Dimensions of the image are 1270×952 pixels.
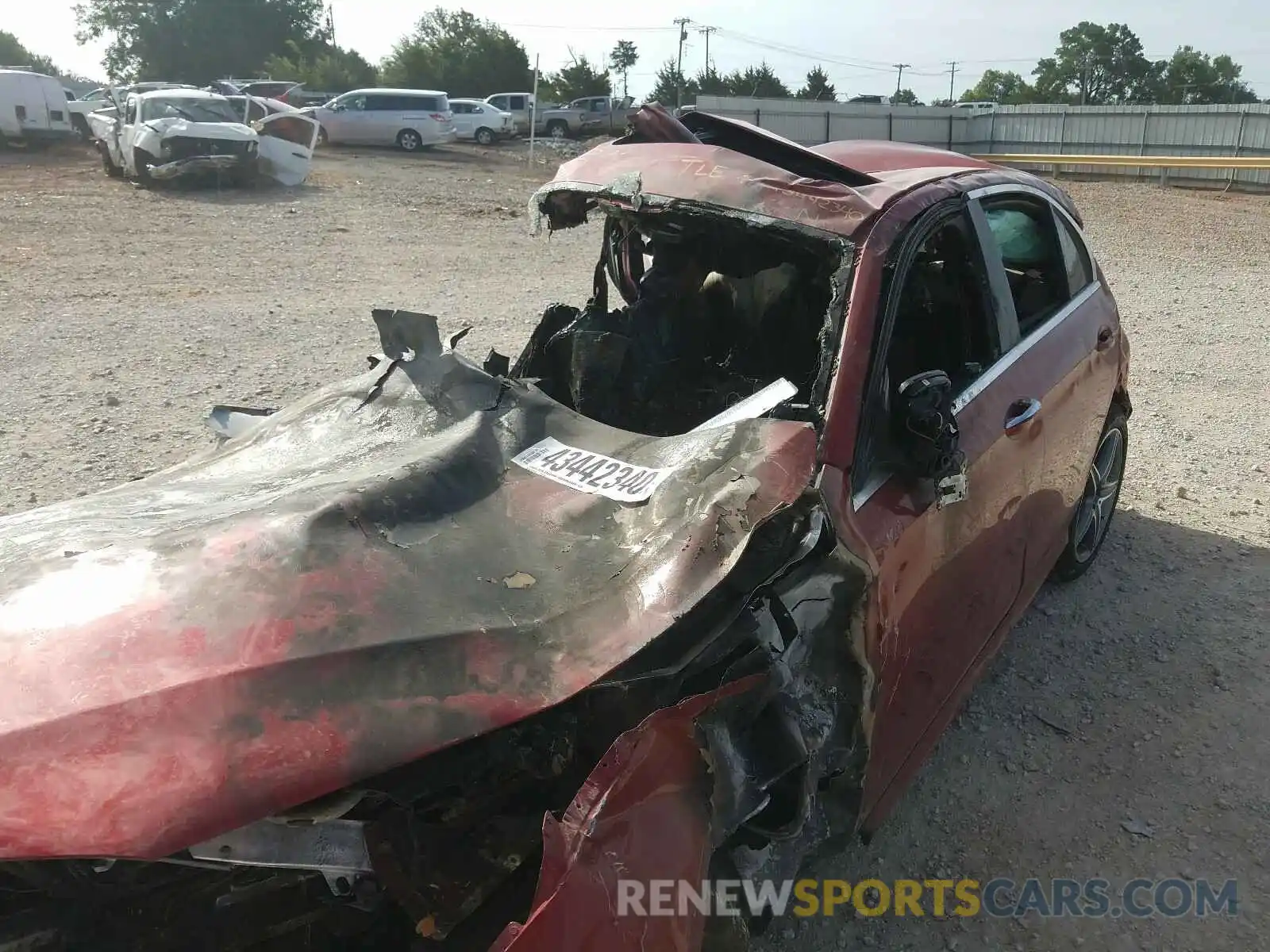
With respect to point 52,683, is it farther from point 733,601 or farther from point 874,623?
point 874,623

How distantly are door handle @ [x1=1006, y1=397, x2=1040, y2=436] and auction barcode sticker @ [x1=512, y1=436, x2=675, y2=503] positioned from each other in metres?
1.11

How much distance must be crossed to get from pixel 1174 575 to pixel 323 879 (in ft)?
12.5

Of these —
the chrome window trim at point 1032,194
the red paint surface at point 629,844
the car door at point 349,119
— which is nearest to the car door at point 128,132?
the car door at point 349,119

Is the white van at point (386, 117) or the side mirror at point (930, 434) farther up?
the white van at point (386, 117)

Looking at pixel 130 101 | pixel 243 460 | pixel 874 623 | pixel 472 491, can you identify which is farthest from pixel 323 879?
pixel 130 101

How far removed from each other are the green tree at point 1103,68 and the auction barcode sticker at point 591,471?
76.9 meters

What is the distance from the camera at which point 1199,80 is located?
2468 inches

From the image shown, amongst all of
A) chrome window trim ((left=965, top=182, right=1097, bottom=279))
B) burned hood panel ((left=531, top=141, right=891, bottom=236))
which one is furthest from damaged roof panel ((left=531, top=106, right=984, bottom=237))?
chrome window trim ((left=965, top=182, right=1097, bottom=279))

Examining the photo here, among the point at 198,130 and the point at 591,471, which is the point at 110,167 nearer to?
the point at 198,130

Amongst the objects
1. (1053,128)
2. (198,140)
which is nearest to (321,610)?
(198,140)

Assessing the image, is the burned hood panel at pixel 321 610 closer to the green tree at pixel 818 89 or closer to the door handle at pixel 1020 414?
the door handle at pixel 1020 414

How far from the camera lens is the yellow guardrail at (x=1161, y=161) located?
19.3 metres

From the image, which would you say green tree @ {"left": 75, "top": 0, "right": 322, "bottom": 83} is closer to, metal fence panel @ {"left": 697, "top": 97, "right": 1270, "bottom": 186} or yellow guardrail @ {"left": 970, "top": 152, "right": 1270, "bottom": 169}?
metal fence panel @ {"left": 697, "top": 97, "right": 1270, "bottom": 186}

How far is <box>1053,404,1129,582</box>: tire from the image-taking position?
3953 millimetres
